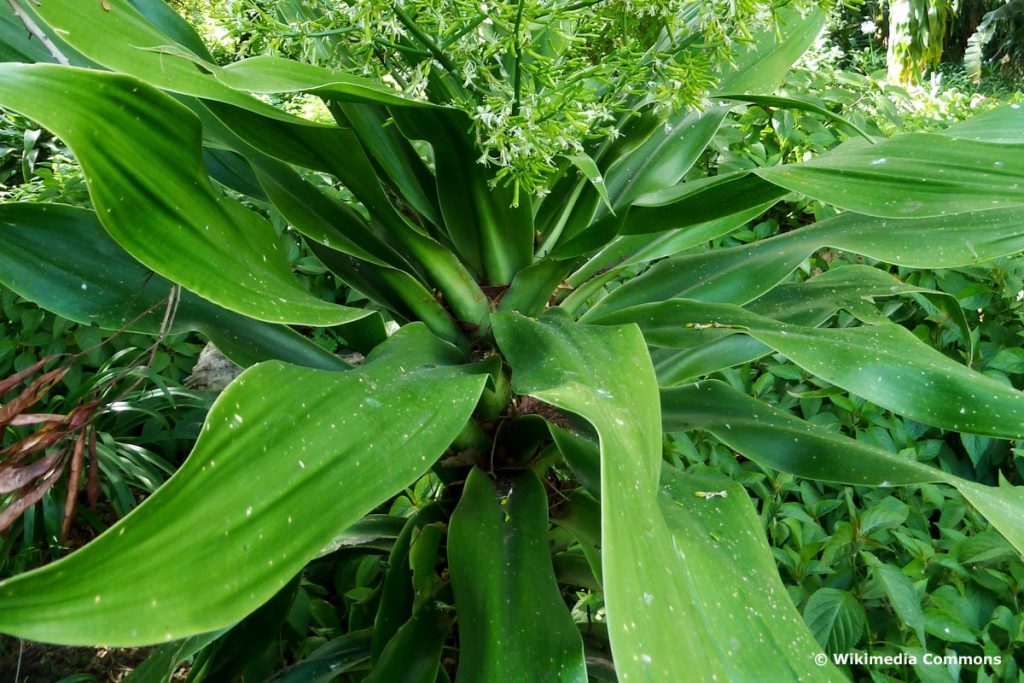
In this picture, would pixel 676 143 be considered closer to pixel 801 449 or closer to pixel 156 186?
pixel 801 449

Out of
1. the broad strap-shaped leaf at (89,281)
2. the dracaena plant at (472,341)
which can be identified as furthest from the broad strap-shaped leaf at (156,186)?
the broad strap-shaped leaf at (89,281)

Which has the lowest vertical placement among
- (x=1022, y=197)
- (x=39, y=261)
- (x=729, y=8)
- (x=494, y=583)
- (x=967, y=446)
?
(x=967, y=446)

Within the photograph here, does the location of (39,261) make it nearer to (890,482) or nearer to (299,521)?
(299,521)

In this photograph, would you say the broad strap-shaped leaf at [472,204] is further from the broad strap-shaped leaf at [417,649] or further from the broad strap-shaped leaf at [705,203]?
the broad strap-shaped leaf at [417,649]

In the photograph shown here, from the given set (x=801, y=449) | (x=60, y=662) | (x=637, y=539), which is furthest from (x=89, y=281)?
(x=60, y=662)

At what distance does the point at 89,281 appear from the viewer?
2.93 ft

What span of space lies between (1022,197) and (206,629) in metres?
0.81

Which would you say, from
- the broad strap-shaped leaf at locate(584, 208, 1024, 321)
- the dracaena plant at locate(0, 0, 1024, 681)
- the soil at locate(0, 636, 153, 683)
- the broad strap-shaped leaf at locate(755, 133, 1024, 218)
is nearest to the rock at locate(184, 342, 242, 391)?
the soil at locate(0, 636, 153, 683)

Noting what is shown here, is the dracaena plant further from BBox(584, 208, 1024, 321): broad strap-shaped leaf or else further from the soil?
the soil

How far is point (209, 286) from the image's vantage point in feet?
2.07

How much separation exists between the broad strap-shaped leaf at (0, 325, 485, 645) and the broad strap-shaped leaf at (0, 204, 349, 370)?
1.00 feet

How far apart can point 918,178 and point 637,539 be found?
527mm

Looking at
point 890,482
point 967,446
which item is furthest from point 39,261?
point 967,446

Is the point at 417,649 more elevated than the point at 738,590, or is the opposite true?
the point at 738,590
